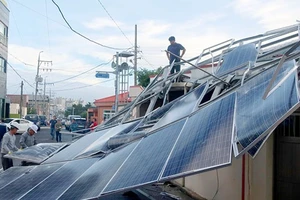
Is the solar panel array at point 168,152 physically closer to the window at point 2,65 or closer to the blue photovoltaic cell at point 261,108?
the blue photovoltaic cell at point 261,108

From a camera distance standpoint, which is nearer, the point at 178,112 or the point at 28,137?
the point at 178,112

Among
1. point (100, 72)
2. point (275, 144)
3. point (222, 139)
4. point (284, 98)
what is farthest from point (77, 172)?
point (100, 72)

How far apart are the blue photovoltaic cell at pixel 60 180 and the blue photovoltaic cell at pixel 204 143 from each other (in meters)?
1.63

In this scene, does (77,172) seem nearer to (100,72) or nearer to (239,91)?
(239,91)

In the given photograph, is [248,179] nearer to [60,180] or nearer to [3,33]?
[60,180]

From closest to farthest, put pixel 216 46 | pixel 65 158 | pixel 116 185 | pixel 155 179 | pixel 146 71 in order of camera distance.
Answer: pixel 155 179
pixel 116 185
pixel 65 158
pixel 216 46
pixel 146 71

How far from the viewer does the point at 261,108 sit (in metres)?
3.41

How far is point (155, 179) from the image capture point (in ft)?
10.5

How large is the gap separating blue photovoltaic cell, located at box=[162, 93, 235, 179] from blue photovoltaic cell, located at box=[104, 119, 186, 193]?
0.14 meters

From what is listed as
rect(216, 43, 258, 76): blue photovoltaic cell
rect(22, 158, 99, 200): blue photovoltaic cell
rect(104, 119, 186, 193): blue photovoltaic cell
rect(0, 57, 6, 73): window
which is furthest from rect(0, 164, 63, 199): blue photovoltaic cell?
rect(0, 57, 6, 73): window

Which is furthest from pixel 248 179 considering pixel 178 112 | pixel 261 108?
pixel 261 108

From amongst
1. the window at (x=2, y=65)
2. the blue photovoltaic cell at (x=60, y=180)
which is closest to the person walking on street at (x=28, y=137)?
the blue photovoltaic cell at (x=60, y=180)

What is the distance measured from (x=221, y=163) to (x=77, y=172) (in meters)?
2.64

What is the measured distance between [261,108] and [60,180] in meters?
2.89
